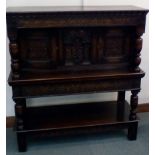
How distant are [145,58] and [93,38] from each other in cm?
66

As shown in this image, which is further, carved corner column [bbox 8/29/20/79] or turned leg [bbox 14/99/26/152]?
turned leg [bbox 14/99/26/152]

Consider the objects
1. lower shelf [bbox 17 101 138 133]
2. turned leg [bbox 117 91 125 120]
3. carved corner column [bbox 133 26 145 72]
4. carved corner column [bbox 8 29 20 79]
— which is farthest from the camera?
turned leg [bbox 117 91 125 120]

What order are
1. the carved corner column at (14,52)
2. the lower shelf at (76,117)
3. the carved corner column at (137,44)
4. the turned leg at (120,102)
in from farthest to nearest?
the turned leg at (120,102)
the lower shelf at (76,117)
the carved corner column at (137,44)
the carved corner column at (14,52)

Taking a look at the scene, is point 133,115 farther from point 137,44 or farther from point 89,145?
point 137,44

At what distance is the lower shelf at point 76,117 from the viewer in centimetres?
186

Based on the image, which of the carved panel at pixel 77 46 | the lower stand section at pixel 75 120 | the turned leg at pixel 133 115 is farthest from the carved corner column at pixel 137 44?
the lower stand section at pixel 75 120

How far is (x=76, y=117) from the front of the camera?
78.0 inches

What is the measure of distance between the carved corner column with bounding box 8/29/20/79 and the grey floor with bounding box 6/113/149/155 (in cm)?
57

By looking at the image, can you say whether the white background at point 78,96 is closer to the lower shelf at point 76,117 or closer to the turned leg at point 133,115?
the lower shelf at point 76,117

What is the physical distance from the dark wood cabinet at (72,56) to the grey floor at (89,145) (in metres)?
0.11

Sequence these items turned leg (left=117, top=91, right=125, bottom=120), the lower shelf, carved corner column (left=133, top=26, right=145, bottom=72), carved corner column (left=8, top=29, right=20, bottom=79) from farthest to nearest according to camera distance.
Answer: turned leg (left=117, top=91, right=125, bottom=120) < the lower shelf < carved corner column (left=133, top=26, right=145, bottom=72) < carved corner column (left=8, top=29, right=20, bottom=79)

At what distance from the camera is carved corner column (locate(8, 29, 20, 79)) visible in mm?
1603

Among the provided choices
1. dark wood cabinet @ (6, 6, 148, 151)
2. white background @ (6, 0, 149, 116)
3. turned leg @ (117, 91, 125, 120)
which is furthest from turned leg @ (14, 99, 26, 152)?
turned leg @ (117, 91, 125, 120)

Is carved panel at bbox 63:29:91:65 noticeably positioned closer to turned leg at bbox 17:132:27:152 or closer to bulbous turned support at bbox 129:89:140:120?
bulbous turned support at bbox 129:89:140:120
